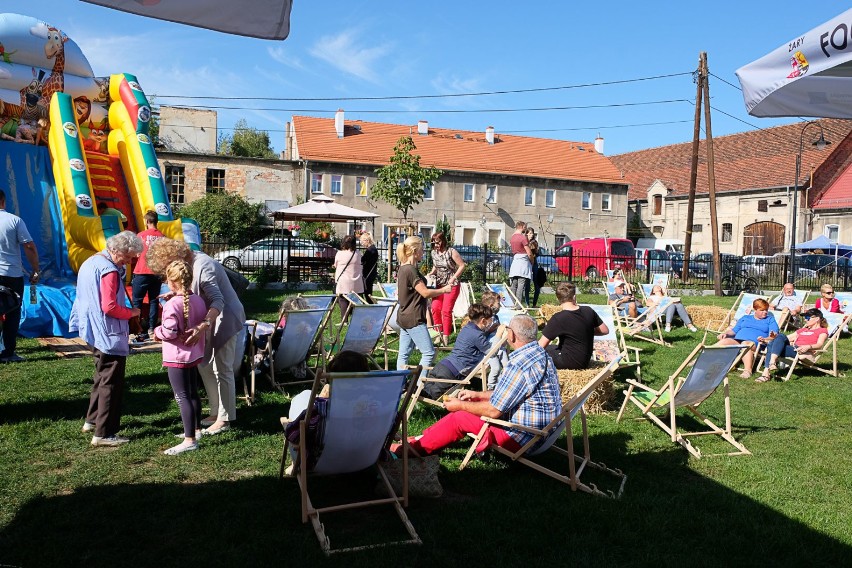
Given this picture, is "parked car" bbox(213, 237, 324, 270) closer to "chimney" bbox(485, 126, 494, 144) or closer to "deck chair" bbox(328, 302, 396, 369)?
"deck chair" bbox(328, 302, 396, 369)

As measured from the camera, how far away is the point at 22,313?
946cm

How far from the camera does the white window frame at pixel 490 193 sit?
40688mm

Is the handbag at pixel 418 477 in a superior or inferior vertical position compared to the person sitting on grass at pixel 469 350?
inferior

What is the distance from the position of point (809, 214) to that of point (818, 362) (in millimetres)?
32887

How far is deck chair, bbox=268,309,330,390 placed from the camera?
22.5ft

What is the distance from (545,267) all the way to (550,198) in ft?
66.9

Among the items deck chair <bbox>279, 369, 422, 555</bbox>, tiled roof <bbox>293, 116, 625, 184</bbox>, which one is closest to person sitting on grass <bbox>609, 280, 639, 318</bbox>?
deck chair <bbox>279, 369, 422, 555</bbox>

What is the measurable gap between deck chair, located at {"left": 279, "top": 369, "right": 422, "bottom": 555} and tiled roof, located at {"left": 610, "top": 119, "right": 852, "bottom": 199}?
3795 centimetres

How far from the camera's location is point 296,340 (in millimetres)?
6980

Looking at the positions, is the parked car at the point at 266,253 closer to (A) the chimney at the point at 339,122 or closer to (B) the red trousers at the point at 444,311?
(B) the red trousers at the point at 444,311

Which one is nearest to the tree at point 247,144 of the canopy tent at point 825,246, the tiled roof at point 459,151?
the tiled roof at point 459,151

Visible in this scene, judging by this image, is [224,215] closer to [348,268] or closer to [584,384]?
[348,268]

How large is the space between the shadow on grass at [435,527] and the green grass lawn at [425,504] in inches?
0.4

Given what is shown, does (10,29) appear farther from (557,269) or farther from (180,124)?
(180,124)
